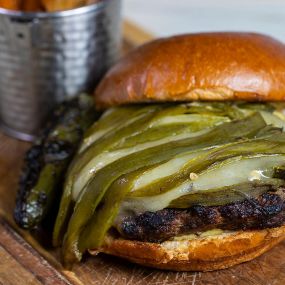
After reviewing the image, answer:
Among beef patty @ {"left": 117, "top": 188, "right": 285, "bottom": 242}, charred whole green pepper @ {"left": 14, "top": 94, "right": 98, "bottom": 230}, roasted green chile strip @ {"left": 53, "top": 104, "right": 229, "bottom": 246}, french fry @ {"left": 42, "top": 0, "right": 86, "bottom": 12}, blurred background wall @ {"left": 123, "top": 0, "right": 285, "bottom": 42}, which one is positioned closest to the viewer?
beef patty @ {"left": 117, "top": 188, "right": 285, "bottom": 242}

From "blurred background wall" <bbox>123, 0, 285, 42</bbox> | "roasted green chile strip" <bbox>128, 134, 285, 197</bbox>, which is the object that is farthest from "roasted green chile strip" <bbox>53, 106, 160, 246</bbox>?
"blurred background wall" <bbox>123, 0, 285, 42</bbox>

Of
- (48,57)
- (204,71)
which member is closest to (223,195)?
(204,71)

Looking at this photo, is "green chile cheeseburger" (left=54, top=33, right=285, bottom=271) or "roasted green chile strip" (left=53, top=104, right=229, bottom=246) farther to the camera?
"roasted green chile strip" (left=53, top=104, right=229, bottom=246)

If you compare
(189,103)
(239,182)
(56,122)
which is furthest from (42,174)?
(239,182)

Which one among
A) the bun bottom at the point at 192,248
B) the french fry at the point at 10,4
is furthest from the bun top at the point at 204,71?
the french fry at the point at 10,4

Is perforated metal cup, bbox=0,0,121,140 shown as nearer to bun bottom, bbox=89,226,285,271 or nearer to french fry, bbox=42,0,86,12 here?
french fry, bbox=42,0,86,12
